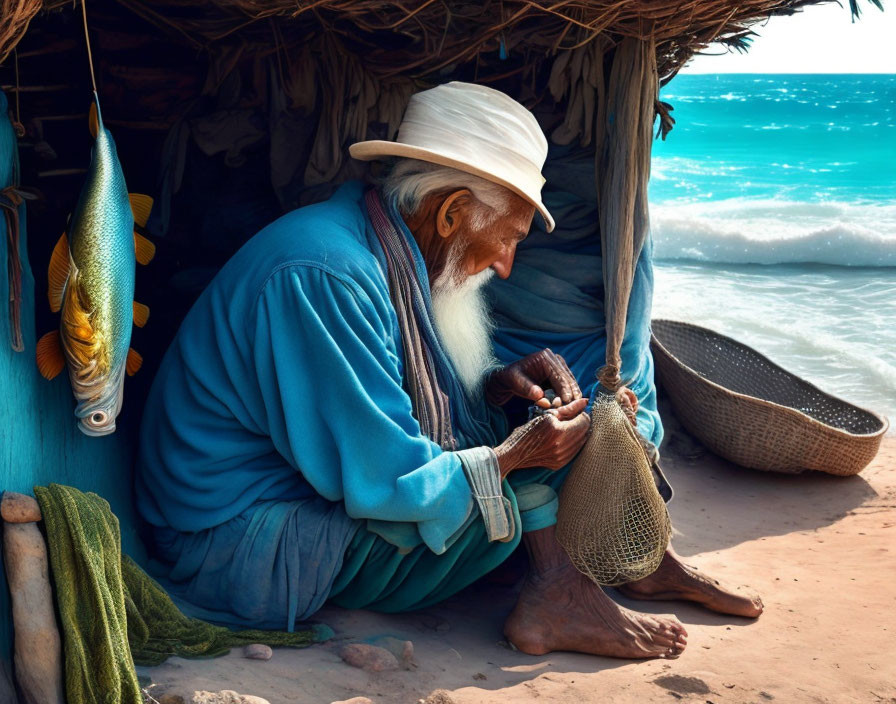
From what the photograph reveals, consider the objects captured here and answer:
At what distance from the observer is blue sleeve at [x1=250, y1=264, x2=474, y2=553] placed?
2859mm

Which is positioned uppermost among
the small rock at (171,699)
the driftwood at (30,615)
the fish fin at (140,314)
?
the fish fin at (140,314)

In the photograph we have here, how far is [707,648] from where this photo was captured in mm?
3350

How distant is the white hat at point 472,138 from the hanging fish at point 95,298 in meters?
0.81

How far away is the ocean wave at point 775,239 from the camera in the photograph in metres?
14.6

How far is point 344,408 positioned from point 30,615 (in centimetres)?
93

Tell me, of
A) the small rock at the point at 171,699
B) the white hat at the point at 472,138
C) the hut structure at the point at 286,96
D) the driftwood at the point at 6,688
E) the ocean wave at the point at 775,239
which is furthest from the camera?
the ocean wave at the point at 775,239

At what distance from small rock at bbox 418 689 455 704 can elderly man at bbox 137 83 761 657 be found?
376 millimetres

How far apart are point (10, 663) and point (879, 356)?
7.54 m

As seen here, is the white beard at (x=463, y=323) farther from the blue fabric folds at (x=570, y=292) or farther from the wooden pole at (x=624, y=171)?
the wooden pole at (x=624, y=171)

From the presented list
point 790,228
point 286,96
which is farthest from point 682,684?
point 790,228

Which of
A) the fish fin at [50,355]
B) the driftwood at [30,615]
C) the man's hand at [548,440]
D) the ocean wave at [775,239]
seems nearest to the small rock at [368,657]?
the man's hand at [548,440]

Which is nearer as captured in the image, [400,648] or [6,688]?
[6,688]

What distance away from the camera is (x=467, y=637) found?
3.28 m

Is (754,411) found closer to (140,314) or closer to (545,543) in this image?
(545,543)
